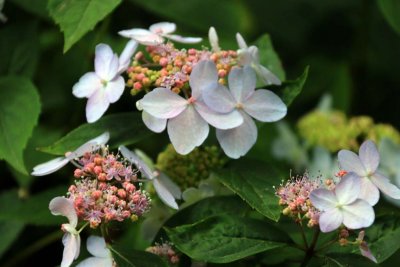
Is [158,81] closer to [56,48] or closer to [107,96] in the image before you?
[107,96]

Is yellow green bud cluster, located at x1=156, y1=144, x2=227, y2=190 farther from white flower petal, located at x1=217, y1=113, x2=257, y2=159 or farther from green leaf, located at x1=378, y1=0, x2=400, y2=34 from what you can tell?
green leaf, located at x1=378, y1=0, x2=400, y2=34

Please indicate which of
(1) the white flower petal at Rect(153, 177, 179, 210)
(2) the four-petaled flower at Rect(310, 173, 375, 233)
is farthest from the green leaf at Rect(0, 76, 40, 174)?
(2) the four-petaled flower at Rect(310, 173, 375, 233)

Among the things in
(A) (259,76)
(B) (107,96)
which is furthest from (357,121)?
(B) (107,96)

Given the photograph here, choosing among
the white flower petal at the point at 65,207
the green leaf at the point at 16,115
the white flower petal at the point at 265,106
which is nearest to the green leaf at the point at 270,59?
the white flower petal at the point at 265,106

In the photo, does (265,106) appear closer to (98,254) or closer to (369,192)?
(369,192)

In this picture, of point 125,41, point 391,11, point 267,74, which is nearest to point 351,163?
point 267,74

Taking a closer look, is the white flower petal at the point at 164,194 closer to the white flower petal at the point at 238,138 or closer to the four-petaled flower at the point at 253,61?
the white flower petal at the point at 238,138
